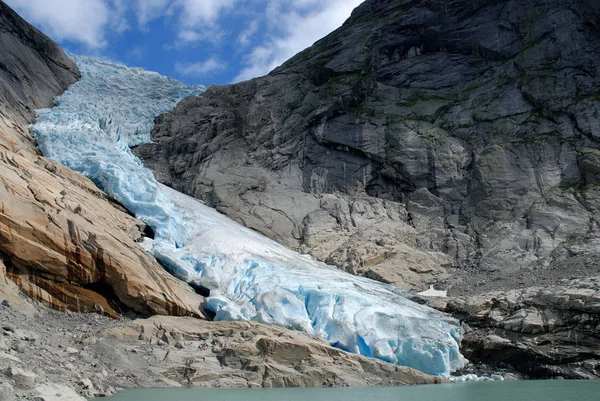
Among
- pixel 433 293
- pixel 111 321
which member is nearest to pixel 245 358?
pixel 111 321

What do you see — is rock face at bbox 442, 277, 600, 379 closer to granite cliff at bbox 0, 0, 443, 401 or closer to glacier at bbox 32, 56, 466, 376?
glacier at bbox 32, 56, 466, 376

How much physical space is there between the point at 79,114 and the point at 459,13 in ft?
91.7

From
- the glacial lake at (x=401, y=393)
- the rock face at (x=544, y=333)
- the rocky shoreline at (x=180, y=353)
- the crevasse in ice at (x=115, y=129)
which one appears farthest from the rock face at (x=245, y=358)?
the crevasse in ice at (x=115, y=129)

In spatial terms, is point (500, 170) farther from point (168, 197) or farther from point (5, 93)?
point (5, 93)

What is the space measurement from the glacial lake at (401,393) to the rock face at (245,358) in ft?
2.88

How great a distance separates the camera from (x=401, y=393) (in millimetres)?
16297

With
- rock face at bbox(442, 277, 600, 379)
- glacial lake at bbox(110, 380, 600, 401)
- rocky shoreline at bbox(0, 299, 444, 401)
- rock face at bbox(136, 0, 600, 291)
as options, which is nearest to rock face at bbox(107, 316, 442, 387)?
rocky shoreline at bbox(0, 299, 444, 401)

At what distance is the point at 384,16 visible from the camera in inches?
1859

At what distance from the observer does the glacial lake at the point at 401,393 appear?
14.4 m

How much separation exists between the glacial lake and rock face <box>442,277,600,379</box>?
232 cm

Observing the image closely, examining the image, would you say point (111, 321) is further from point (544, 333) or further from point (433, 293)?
point (544, 333)

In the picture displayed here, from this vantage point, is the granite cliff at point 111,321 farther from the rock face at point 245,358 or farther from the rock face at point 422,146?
the rock face at point 422,146

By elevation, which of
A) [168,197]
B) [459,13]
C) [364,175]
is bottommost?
[168,197]

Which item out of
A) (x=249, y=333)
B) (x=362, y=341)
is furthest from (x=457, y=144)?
(x=249, y=333)
